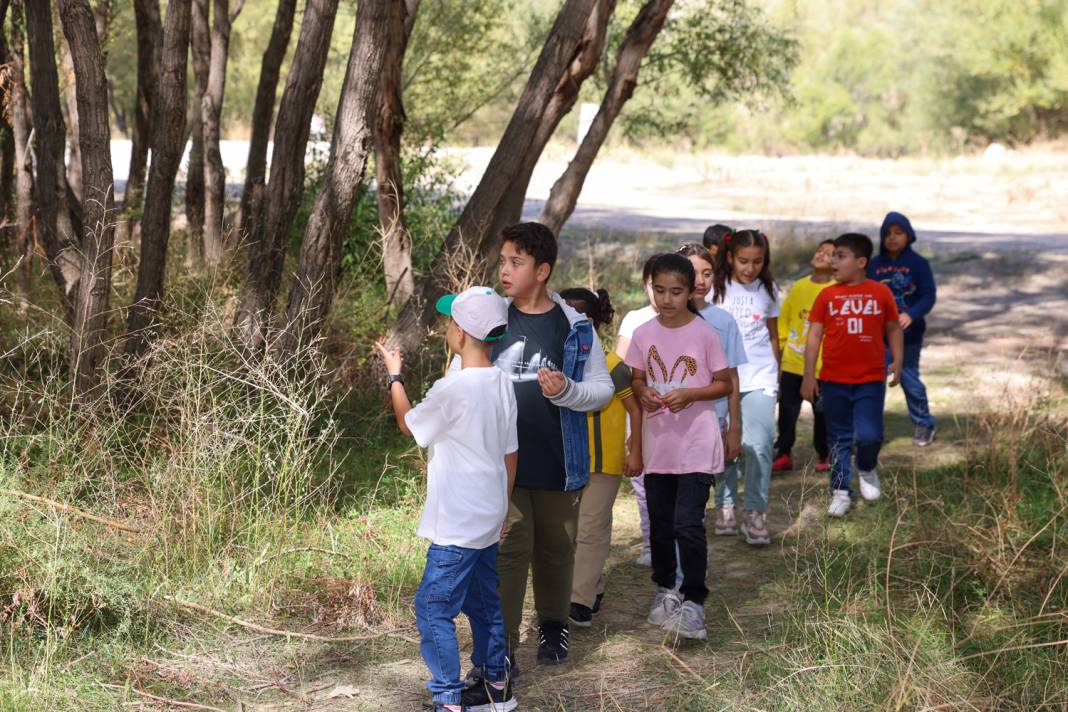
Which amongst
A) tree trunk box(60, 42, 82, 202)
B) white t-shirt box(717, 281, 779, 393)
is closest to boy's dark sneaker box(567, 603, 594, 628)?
white t-shirt box(717, 281, 779, 393)

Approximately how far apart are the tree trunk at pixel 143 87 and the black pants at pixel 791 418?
585cm

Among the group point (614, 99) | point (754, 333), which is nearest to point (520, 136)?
point (614, 99)

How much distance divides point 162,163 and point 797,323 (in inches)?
161

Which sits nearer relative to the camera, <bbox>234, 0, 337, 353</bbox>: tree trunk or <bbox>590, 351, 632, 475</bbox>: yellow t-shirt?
<bbox>590, 351, 632, 475</bbox>: yellow t-shirt

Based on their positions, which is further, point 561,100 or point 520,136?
point 561,100

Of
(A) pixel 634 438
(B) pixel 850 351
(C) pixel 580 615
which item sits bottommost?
(C) pixel 580 615

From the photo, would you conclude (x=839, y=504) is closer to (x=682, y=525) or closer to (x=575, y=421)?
(x=682, y=525)

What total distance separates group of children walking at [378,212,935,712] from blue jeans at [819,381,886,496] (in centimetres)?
1

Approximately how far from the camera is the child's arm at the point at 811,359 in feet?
23.4

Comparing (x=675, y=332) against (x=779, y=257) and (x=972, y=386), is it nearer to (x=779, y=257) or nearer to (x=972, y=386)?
(x=972, y=386)

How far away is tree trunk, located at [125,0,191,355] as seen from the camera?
720 centimetres

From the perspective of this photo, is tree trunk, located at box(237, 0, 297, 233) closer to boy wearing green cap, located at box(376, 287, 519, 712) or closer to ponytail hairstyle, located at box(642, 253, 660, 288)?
ponytail hairstyle, located at box(642, 253, 660, 288)

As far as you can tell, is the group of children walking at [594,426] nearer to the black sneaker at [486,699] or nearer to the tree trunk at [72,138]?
the black sneaker at [486,699]

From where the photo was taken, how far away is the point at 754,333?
6914 mm
